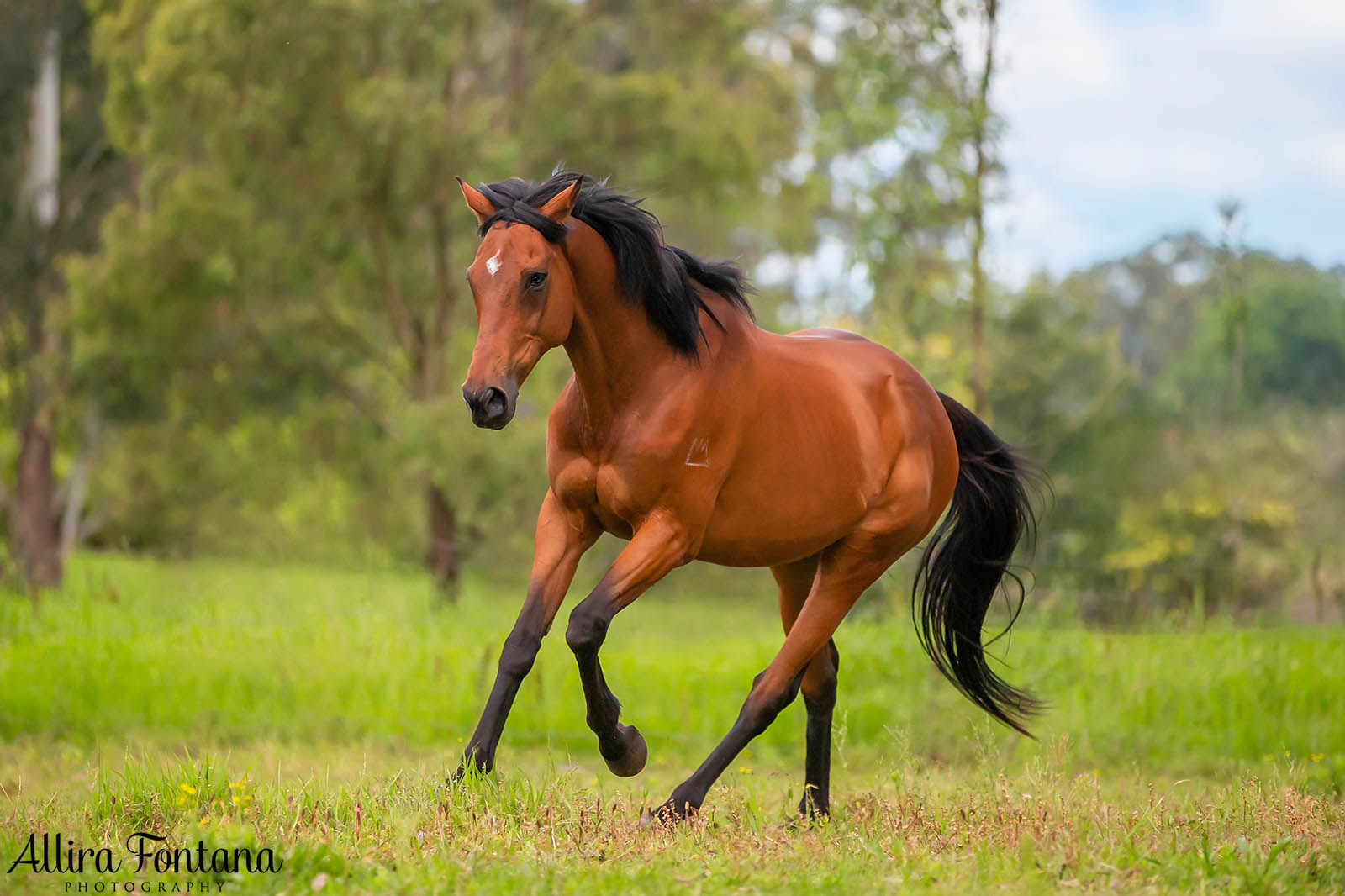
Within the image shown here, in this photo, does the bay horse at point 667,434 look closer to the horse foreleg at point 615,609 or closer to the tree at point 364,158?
the horse foreleg at point 615,609

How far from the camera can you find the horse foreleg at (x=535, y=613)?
4430mm

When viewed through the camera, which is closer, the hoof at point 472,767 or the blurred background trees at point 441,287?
the hoof at point 472,767

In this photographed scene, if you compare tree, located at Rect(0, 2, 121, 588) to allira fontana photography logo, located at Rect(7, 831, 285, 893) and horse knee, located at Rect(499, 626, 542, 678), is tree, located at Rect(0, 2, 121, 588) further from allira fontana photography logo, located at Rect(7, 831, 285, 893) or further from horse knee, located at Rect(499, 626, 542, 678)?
horse knee, located at Rect(499, 626, 542, 678)

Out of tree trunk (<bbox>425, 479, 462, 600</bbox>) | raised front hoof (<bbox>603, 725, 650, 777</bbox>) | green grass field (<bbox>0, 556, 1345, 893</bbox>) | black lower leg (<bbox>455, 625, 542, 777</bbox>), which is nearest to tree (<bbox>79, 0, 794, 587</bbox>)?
tree trunk (<bbox>425, 479, 462, 600</bbox>)

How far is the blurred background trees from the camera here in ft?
38.5

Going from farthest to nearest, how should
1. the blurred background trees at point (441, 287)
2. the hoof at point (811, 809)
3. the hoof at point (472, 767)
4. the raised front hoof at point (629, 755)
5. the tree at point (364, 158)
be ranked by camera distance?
the tree at point (364, 158) → the blurred background trees at point (441, 287) → the hoof at point (811, 809) → the raised front hoof at point (629, 755) → the hoof at point (472, 767)

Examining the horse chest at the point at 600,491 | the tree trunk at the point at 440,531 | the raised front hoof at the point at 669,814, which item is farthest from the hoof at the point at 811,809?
the tree trunk at the point at 440,531

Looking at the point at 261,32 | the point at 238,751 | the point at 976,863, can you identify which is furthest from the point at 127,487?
the point at 976,863

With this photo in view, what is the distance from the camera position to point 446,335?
1437 cm

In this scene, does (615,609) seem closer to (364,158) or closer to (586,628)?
(586,628)

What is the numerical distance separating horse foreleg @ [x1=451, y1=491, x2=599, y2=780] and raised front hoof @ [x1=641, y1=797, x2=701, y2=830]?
590mm

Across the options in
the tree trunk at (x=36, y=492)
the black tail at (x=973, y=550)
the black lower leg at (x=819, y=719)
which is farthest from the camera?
the tree trunk at (x=36, y=492)

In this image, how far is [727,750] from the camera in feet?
15.7

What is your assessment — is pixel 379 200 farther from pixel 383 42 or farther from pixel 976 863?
pixel 976 863
